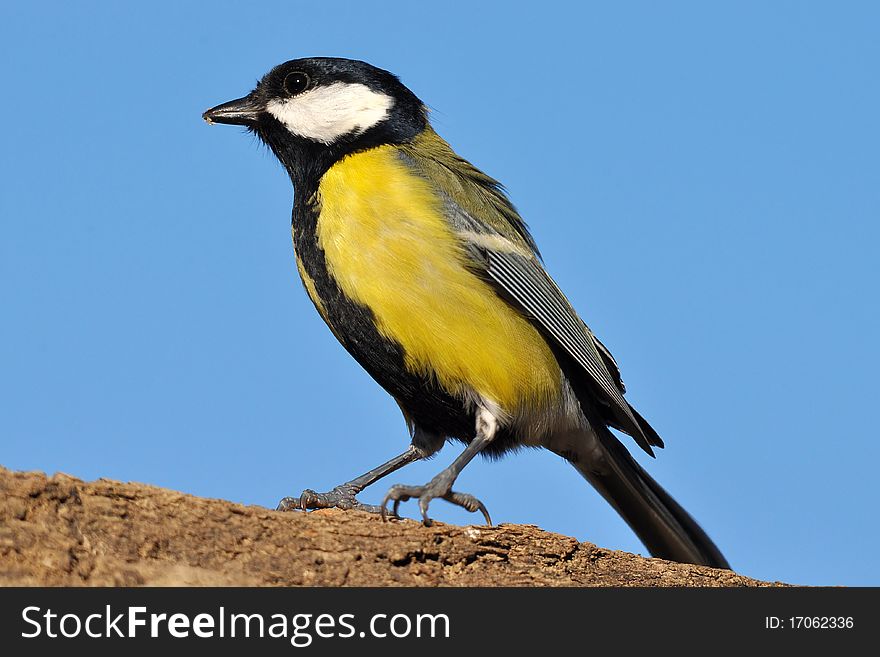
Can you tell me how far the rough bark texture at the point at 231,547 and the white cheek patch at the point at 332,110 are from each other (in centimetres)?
296

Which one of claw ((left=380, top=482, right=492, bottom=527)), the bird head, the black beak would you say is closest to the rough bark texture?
claw ((left=380, top=482, right=492, bottom=527))

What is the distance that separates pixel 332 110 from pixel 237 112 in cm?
82

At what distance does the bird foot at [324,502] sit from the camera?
6996 millimetres

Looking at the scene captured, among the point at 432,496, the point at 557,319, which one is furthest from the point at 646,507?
the point at 432,496

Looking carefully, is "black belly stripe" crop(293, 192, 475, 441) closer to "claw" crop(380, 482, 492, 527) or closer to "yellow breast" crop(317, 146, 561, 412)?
"yellow breast" crop(317, 146, 561, 412)

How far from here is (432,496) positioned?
20.9ft

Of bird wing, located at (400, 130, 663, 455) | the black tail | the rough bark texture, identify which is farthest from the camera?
the black tail

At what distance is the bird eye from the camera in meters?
7.74

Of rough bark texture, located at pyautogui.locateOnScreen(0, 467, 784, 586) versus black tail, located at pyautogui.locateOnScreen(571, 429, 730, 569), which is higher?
black tail, located at pyautogui.locateOnScreen(571, 429, 730, 569)

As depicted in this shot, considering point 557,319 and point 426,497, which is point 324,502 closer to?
point 426,497

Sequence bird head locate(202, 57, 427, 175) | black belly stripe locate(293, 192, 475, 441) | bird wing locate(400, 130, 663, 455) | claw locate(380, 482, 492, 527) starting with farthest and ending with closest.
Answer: bird head locate(202, 57, 427, 175), bird wing locate(400, 130, 663, 455), black belly stripe locate(293, 192, 475, 441), claw locate(380, 482, 492, 527)

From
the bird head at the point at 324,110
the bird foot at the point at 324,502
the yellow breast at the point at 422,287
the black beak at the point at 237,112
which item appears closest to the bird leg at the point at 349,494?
the bird foot at the point at 324,502

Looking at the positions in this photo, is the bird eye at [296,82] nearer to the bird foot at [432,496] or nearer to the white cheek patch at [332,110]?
the white cheek patch at [332,110]

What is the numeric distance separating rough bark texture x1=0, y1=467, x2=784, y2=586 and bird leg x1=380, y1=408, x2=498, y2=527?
363mm
